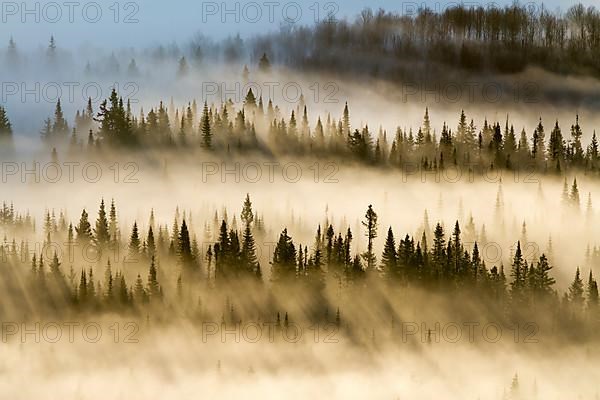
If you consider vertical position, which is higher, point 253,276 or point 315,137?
point 315,137

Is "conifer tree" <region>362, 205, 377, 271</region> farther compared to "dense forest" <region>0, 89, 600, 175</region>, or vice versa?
"dense forest" <region>0, 89, 600, 175</region>

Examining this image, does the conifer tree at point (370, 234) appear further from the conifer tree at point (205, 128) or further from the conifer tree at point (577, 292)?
the conifer tree at point (205, 128)

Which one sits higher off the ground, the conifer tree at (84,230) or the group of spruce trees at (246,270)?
the conifer tree at (84,230)

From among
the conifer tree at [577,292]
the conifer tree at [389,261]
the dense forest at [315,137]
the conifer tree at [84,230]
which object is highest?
the dense forest at [315,137]

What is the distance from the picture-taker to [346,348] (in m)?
68.0

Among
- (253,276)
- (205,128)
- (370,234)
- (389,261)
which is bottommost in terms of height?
(253,276)

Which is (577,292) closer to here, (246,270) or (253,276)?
(253,276)

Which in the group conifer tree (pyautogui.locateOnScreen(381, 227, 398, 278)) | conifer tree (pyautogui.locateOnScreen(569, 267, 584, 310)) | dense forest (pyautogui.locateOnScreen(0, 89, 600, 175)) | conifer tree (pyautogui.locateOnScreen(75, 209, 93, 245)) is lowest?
conifer tree (pyautogui.locateOnScreen(569, 267, 584, 310))

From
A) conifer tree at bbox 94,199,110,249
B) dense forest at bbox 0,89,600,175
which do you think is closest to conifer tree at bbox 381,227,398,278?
dense forest at bbox 0,89,600,175

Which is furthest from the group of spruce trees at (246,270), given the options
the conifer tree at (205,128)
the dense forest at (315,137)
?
the conifer tree at (205,128)

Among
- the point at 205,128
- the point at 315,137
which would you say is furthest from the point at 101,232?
the point at 315,137

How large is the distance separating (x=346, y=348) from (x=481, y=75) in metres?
36.1

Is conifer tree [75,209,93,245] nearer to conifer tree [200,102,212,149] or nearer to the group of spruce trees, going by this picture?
the group of spruce trees

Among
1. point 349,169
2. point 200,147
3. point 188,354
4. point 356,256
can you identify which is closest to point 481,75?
point 349,169
